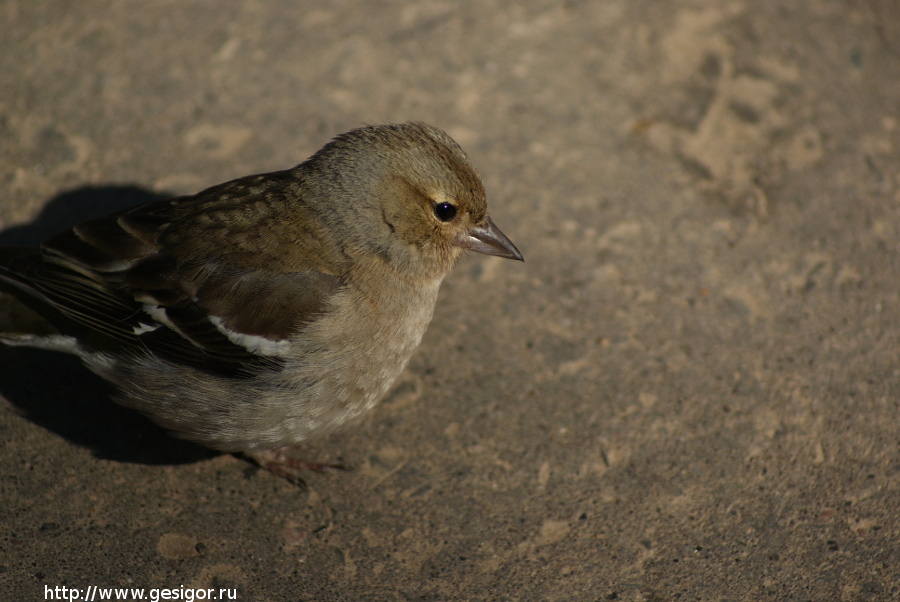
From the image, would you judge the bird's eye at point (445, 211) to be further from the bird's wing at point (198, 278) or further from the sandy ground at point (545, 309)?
the sandy ground at point (545, 309)

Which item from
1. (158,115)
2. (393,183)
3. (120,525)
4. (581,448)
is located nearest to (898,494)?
(581,448)

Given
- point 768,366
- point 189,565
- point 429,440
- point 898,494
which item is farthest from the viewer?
point 768,366

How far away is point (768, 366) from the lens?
4586mm

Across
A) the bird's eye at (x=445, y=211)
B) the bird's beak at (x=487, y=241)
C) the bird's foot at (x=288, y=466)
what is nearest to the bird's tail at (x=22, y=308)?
the bird's foot at (x=288, y=466)

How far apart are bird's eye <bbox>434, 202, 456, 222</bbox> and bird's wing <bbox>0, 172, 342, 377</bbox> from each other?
541 millimetres

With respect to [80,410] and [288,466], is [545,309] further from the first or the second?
[80,410]

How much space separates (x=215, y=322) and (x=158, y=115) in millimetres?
2461

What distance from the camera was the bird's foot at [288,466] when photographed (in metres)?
4.09

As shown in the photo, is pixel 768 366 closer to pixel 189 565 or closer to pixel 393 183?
pixel 393 183

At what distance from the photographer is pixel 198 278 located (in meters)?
3.68

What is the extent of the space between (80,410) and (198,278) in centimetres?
114

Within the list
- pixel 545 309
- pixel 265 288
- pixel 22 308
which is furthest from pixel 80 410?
pixel 545 309

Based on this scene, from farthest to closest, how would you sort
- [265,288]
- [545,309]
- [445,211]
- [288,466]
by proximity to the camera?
[545,309], [288,466], [445,211], [265,288]

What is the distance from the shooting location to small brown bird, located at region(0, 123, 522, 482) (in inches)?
144
